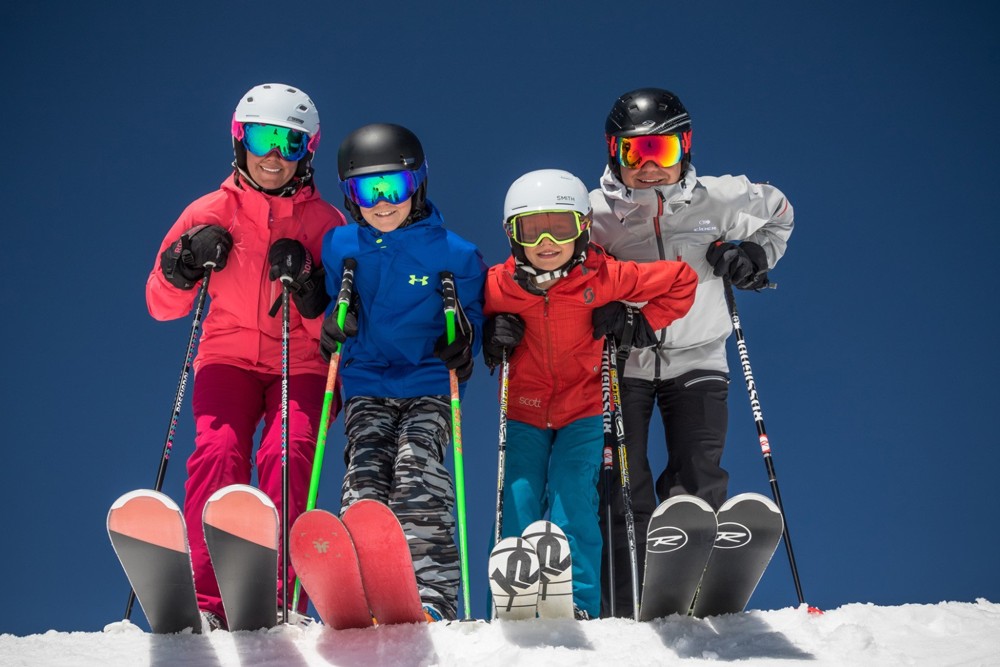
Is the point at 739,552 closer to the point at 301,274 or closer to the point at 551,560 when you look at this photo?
the point at 551,560

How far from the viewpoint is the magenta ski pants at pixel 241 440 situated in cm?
512

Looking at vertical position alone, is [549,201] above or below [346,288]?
above

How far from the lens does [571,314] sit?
586cm

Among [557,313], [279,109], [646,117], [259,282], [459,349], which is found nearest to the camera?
[459,349]

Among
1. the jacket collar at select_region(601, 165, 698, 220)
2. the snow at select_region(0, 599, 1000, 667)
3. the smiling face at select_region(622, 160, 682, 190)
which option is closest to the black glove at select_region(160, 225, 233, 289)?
the snow at select_region(0, 599, 1000, 667)

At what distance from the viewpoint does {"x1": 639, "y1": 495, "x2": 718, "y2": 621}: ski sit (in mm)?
3842

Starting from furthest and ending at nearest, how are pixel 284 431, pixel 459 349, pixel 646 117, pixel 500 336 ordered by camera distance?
1. pixel 646 117
2. pixel 500 336
3. pixel 459 349
4. pixel 284 431

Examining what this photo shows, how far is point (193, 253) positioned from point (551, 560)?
317 cm

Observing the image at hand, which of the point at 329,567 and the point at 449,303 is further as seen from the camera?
the point at 449,303

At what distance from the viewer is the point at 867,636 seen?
410 centimetres

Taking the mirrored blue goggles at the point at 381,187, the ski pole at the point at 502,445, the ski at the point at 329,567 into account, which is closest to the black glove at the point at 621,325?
the ski pole at the point at 502,445

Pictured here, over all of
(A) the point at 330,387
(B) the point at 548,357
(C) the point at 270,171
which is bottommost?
(A) the point at 330,387

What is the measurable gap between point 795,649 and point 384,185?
3364mm

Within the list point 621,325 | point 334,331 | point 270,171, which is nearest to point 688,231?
point 621,325
